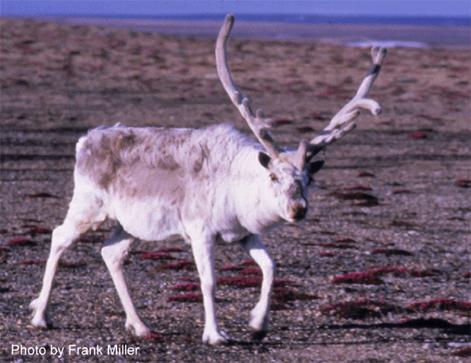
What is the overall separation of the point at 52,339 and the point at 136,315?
100 centimetres

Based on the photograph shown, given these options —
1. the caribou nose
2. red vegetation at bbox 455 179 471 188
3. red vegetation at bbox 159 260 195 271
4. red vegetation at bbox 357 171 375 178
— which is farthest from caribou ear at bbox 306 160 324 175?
red vegetation at bbox 357 171 375 178

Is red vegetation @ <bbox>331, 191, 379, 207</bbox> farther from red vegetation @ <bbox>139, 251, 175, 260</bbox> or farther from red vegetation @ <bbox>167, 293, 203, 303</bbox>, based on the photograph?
red vegetation @ <bbox>167, 293, 203, 303</bbox>

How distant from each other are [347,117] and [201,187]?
1825 mm

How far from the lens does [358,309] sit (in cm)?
1586

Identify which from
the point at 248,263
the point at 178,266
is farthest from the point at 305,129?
the point at 178,266

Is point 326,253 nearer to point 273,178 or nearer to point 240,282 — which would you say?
point 240,282

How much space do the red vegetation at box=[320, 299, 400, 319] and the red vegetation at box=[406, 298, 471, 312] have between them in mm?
260

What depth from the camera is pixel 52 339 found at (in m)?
14.0

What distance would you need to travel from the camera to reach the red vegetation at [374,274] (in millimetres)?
18391

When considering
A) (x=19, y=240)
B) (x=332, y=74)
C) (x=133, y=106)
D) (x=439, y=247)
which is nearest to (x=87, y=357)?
(x=19, y=240)

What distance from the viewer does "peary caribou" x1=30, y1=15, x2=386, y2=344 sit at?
13000mm

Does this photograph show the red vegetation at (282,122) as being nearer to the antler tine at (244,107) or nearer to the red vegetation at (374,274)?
the red vegetation at (374,274)

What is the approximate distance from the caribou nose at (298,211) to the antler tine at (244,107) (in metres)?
0.77

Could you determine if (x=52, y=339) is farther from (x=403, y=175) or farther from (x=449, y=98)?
(x=449, y=98)
